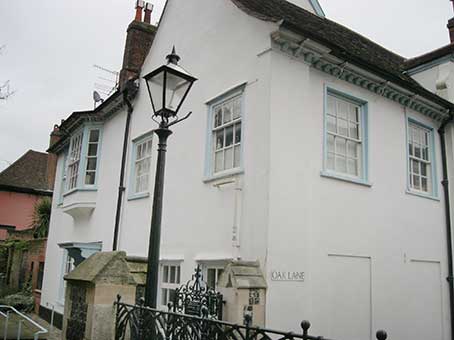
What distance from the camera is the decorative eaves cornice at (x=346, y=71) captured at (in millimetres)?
7760

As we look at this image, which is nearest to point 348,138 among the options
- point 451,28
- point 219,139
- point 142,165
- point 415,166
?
point 219,139

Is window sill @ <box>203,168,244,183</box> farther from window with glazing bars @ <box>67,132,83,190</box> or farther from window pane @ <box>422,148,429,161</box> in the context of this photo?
window with glazing bars @ <box>67,132,83,190</box>

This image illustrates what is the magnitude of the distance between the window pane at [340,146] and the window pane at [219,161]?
2.33m

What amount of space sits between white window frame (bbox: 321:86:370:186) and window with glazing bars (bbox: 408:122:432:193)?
6.18 feet

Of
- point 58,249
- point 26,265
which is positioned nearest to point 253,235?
point 58,249

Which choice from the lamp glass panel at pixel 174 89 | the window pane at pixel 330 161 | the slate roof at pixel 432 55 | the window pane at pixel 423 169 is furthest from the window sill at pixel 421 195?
the lamp glass panel at pixel 174 89

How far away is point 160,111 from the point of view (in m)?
5.46

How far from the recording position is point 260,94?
784 centimetres

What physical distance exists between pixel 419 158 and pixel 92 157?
991cm

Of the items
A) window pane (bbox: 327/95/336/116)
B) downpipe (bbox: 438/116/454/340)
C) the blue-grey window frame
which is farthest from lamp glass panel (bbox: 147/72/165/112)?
the blue-grey window frame

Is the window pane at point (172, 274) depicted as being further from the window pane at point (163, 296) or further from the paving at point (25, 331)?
the paving at point (25, 331)

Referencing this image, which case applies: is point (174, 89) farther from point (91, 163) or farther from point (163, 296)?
point (91, 163)

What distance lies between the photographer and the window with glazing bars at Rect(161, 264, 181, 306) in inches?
370

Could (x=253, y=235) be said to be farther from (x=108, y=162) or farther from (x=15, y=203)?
(x=15, y=203)
